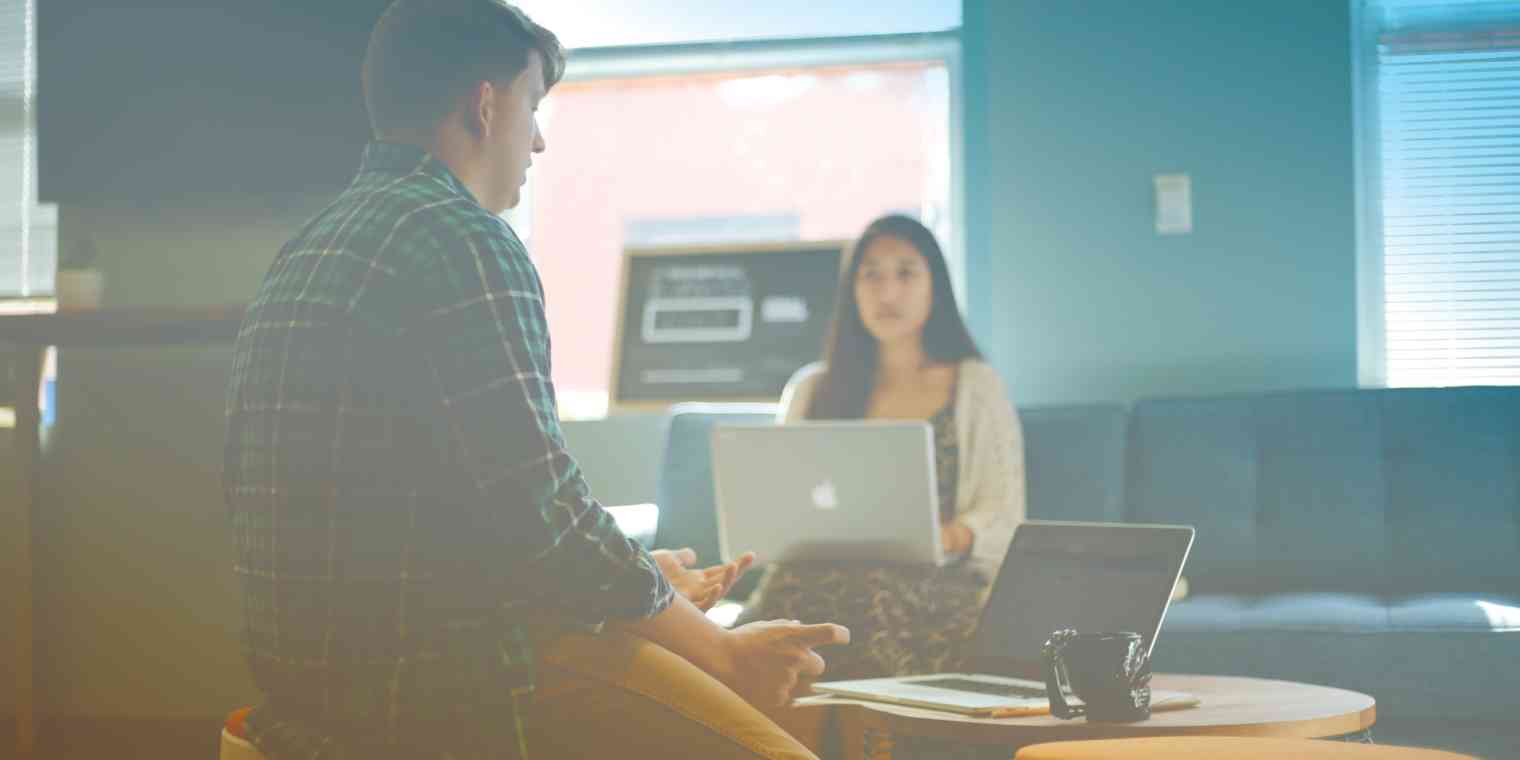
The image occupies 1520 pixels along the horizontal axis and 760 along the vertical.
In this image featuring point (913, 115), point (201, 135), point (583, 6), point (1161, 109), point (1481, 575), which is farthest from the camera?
point (913, 115)

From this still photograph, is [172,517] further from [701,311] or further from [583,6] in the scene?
[583,6]

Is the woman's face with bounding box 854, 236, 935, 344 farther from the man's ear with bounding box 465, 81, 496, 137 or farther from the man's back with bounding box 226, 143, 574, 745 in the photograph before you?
the man's back with bounding box 226, 143, 574, 745

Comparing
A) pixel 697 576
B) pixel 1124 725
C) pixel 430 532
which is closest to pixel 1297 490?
pixel 1124 725

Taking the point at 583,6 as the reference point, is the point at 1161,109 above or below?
below

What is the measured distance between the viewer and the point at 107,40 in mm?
3645

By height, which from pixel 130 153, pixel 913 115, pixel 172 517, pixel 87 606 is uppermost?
pixel 913 115

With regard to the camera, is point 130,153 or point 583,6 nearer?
point 130,153

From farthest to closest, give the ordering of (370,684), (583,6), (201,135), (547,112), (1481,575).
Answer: (547,112)
(583,6)
(201,135)
(1481,575)
(370,684)

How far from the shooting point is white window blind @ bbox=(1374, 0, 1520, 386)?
3.93 metres

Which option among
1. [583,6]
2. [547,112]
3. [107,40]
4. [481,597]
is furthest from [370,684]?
[547,112]

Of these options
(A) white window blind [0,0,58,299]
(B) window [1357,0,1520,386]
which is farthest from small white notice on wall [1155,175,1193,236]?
(A) white window blind [0,0,58,299]

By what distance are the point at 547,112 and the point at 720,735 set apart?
Answer: 4141 mm

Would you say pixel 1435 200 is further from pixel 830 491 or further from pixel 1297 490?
pixel 830 491

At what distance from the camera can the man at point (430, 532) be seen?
123cm
